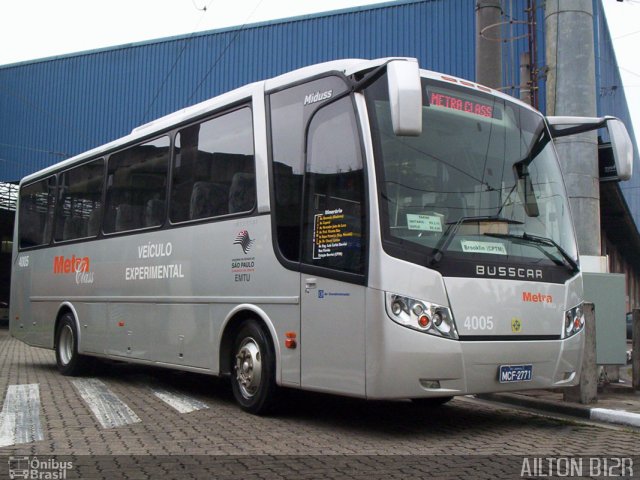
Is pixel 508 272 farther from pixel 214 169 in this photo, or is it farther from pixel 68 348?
pixel 68 348

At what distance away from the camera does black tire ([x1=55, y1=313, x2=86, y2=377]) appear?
11664mm

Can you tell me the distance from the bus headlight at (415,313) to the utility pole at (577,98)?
332 centimetres

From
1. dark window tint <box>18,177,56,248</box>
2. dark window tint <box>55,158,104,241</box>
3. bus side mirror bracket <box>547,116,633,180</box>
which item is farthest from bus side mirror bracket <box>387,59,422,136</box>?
dark window tint <box>18,177,56,248</box>

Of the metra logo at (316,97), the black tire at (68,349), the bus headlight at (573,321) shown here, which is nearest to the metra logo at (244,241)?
the metra logo at (316,97)

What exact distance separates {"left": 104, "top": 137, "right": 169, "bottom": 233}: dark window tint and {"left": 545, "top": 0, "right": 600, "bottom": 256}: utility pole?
15.7ft

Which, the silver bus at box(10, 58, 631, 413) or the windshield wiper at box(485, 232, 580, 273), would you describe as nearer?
the silver bus at box(10, 58, 631, 413)

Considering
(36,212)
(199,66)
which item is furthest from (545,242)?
(199,66)

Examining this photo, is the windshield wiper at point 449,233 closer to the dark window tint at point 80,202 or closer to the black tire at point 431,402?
the black tire at point 431,402

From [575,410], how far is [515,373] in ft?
5.64

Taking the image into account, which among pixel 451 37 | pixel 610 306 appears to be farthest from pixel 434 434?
pixel 451 37

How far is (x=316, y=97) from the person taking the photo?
7.17m

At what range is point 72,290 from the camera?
462 inches

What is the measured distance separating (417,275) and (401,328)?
45 cm

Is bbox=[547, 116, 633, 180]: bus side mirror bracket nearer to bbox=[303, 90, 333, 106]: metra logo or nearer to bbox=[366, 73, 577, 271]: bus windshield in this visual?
bbox=[366, 73, 577, 271]: bus windshield
